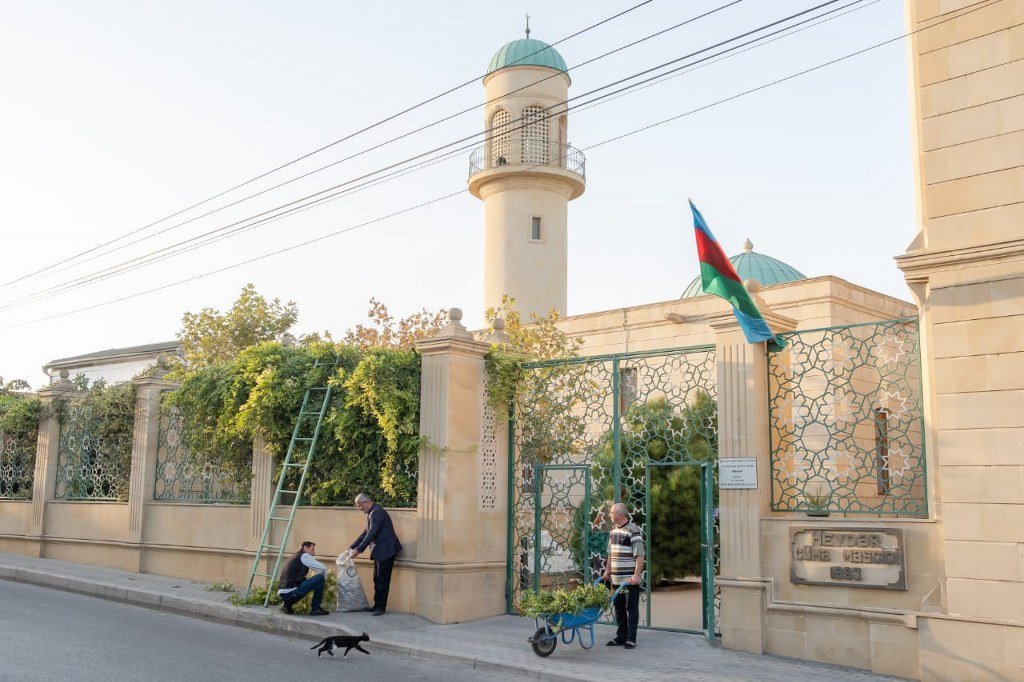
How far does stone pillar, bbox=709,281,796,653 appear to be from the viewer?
9852 millimetres

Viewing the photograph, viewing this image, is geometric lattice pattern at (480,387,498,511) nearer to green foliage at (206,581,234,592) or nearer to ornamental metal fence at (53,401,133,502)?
green foliage at (206,581,234,592)

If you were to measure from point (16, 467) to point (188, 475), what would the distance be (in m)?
6.97

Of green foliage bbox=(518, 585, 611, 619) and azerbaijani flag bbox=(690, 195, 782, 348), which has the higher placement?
azerbaijani flag bbox=(690, 195, 782, 348)

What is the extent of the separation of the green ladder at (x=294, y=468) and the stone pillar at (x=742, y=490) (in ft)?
20.0

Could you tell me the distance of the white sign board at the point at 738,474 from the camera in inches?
394

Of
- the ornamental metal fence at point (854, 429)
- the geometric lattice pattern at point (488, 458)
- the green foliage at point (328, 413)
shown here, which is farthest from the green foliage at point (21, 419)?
the ornamental metal fence at point (854, 429)

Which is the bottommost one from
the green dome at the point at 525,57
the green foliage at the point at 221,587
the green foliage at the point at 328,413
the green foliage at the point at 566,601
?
the green foliage at the point at 221,587

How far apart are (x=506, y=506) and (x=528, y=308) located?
19.0 metres

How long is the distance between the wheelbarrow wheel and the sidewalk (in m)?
0.08

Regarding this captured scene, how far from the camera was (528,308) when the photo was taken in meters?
31.7

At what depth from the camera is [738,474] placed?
10.1m

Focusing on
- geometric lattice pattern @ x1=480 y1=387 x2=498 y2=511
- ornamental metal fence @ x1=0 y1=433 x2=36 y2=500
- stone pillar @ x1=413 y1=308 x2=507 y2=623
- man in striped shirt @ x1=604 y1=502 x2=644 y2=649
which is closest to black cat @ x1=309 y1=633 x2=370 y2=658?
stone pillar @ x1=413 y1=308 x2=507 y2=623

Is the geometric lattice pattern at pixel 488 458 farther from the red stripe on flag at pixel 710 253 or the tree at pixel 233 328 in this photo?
the tree at pixel 233 328

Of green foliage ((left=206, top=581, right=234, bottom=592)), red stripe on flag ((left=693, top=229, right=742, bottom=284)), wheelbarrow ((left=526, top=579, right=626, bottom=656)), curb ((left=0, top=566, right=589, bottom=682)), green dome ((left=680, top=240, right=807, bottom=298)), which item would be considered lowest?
curb ((left=0, top=566, right=589, bottom=682))
